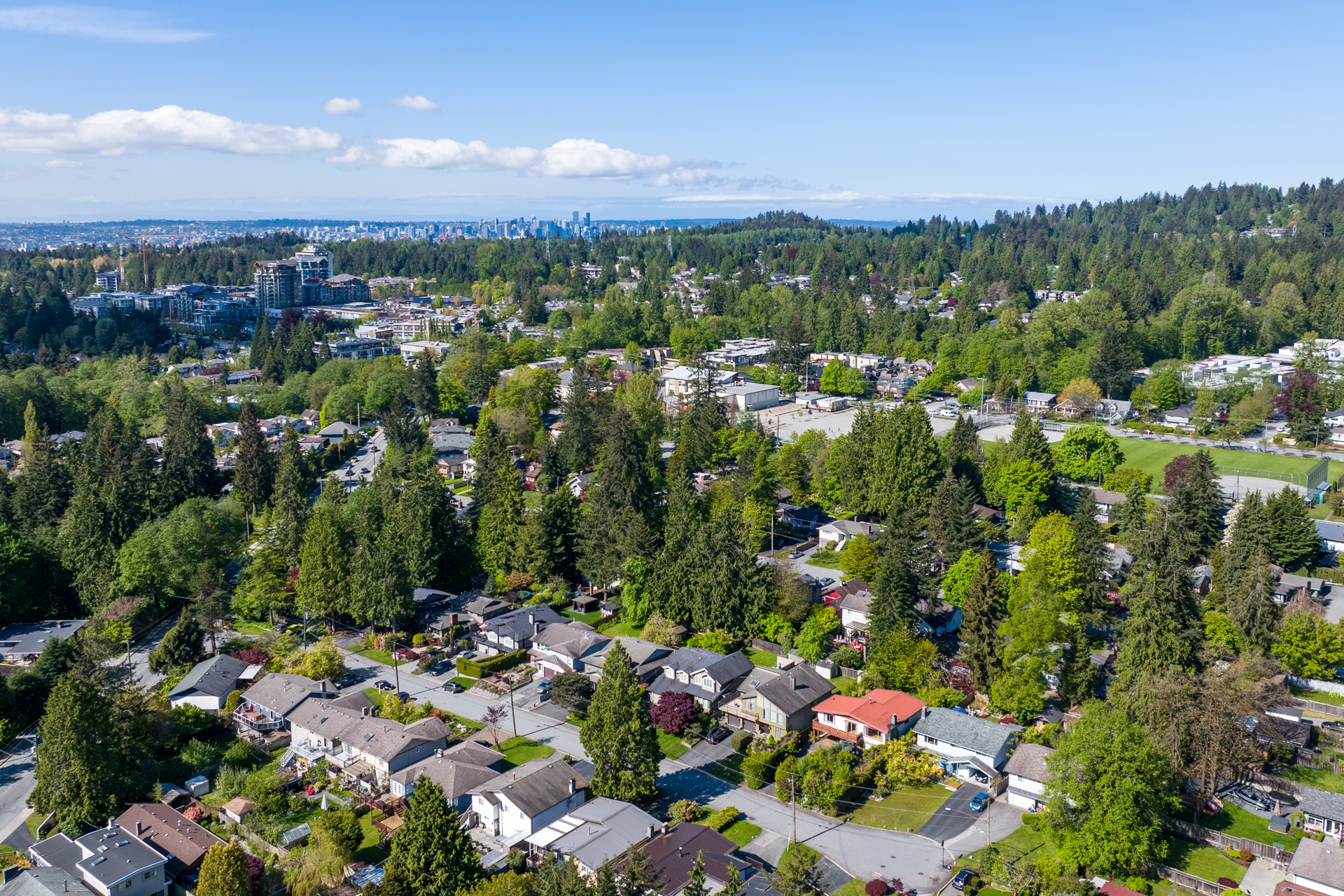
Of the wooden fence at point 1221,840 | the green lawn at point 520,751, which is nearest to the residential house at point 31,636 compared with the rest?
the green lawn at point 520,751

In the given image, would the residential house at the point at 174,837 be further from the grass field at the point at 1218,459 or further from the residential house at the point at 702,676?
the grass field at the point at 1218,459

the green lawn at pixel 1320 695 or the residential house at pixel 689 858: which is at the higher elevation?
the green lawn at pixel 1320 695

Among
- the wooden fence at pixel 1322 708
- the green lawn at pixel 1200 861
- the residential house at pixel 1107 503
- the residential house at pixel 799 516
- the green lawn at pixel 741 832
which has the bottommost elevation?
the green lawn at pixel 741 832

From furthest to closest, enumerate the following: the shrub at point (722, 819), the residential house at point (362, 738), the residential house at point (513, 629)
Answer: the residential house at point (513, 629) → the residential house at point (362, 738) → the shrub at point (722, 819)

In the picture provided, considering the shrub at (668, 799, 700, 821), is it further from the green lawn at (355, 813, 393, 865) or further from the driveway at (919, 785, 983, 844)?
the green lawn at (355, 813, 393, 865)

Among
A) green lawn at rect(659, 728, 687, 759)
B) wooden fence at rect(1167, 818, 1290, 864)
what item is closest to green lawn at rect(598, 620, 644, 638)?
green lawn at rect(659, 728, 687, 759)

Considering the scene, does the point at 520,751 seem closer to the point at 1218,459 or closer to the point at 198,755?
the point at 198,755
